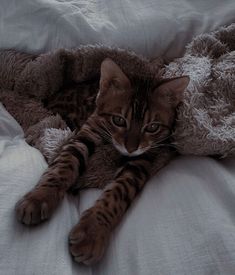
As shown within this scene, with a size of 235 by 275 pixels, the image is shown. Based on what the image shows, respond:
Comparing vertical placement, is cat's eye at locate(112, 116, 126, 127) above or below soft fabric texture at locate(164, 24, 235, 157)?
below

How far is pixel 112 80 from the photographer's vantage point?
1.07 metres

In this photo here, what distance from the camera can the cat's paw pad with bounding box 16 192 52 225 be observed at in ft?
2.50

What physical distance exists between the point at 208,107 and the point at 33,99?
58 centimetres

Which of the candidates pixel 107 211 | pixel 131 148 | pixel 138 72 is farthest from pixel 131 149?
pixel 138 72

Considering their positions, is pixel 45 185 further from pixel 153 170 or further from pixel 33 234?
pixel 153 170

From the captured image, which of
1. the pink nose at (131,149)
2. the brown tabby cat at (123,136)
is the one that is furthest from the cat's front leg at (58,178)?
the pink nose at (131,149)

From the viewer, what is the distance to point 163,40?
1.35 m

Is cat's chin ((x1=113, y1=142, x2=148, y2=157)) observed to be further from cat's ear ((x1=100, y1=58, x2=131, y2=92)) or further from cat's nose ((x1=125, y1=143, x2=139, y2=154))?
cat's ear ((x1=100, y1=58, x2=131, y2=92))

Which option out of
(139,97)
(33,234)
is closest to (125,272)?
(33,234)

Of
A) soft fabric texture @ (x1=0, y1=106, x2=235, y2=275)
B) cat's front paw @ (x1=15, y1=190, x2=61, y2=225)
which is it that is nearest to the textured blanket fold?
soft fabric texture @ (x1=0, y1=106, x2=235, y2=275)

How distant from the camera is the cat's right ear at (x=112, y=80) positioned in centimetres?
104

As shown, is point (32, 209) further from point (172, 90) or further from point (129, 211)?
point (172, 90)

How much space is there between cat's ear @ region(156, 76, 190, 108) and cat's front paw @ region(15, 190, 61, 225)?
44cm

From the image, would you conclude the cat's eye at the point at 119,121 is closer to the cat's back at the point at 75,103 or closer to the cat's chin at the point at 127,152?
the cat's chin at the point at 127,152
